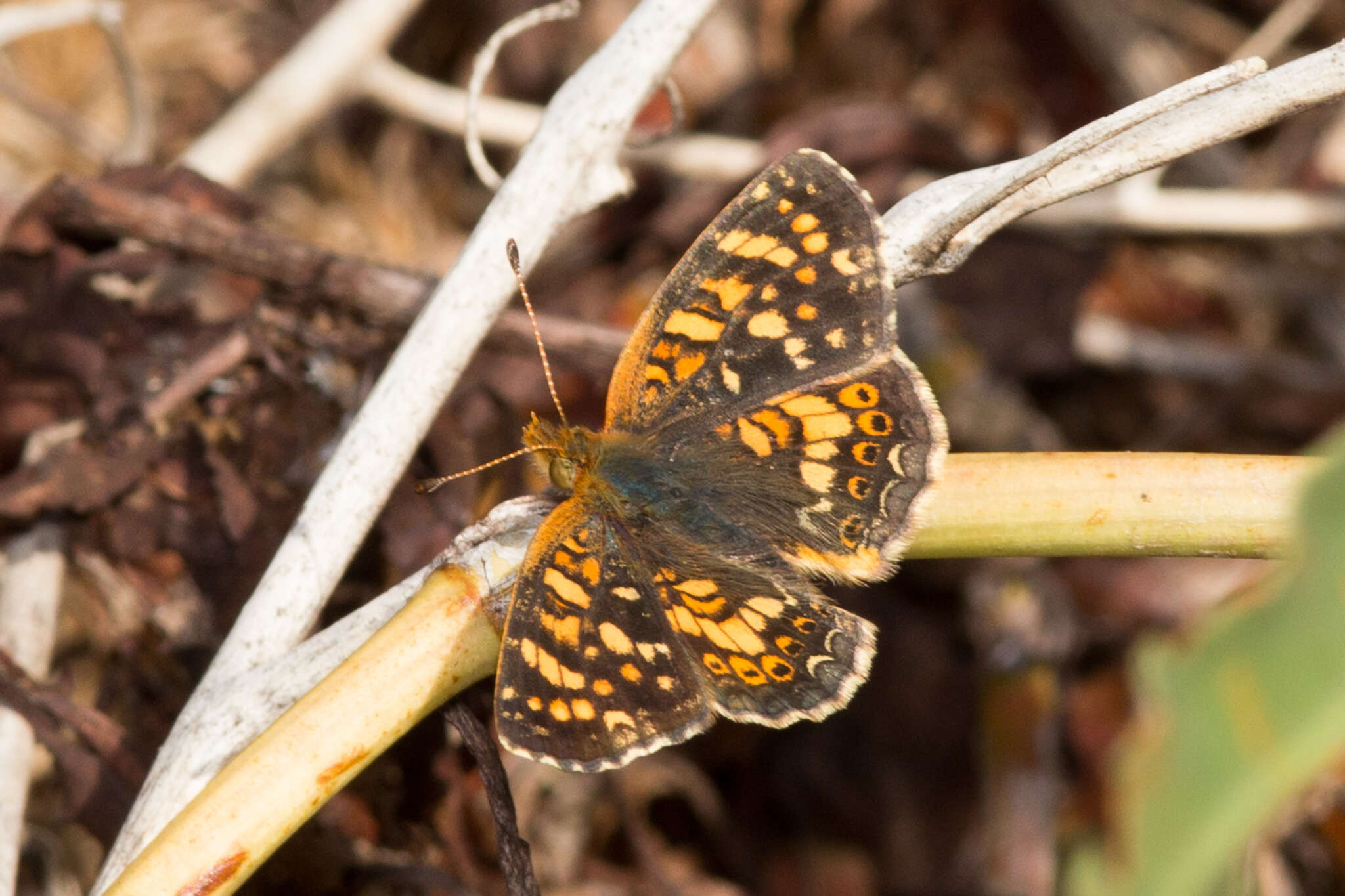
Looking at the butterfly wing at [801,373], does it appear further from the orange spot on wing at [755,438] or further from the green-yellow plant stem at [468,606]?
the green-yellow plant stem at [468,606]

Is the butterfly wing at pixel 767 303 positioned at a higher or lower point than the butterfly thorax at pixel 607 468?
higher

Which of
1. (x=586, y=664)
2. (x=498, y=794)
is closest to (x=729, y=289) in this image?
(x=586, y=664)

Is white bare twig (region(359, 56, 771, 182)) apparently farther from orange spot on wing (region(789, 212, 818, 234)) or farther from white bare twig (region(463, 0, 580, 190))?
orange spot on wing (region(789, 212, 818, 234))

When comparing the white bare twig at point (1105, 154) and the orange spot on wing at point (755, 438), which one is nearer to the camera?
the white bare twig at point (1105, 154)

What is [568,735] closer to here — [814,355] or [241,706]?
[241,706]

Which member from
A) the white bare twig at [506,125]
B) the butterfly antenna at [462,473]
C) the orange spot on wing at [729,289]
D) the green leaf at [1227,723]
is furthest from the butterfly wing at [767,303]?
the white bare twig at [506,125]

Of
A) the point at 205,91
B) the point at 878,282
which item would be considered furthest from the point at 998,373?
the point at 205,91

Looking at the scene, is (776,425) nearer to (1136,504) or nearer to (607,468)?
(607,468)

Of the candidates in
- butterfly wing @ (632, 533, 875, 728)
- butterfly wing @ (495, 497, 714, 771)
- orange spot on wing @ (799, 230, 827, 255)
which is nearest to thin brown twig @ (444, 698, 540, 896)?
butterfly wing @ (495, 497, 714, 771)
